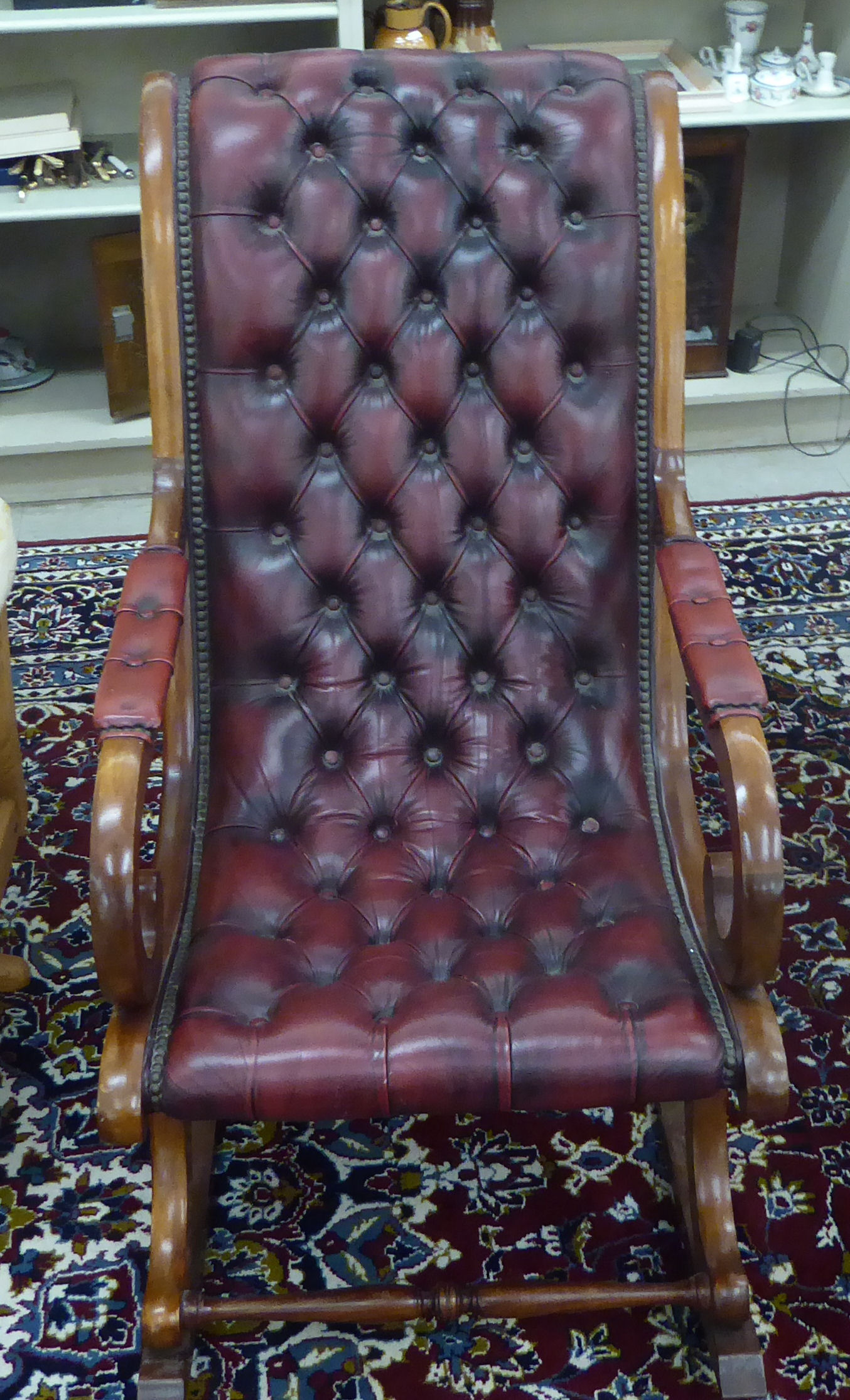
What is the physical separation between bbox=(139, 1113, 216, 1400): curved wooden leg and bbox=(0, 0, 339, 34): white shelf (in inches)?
77.9

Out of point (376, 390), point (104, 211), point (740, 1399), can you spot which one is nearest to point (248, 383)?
point (376, 390)

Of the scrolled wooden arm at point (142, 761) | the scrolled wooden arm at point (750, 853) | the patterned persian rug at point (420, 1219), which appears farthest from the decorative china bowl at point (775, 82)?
the scrolled wooden arm at point (750, 853)

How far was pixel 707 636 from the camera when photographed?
1.21 meters

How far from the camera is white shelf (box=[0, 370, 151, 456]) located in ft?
8.86

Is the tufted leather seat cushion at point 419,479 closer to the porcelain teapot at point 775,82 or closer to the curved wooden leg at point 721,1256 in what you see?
the curved wooden leg at point 721,1256

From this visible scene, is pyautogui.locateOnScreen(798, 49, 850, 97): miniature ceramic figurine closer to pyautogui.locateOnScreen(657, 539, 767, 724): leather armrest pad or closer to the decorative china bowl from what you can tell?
the decorative china bowl

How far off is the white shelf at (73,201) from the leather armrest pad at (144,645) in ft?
4.62

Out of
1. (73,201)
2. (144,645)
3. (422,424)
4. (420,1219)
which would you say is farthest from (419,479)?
(73,201)

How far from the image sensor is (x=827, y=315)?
2928 millimetres

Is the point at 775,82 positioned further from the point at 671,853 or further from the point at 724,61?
the point at 671,853

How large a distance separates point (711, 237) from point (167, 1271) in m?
2.23

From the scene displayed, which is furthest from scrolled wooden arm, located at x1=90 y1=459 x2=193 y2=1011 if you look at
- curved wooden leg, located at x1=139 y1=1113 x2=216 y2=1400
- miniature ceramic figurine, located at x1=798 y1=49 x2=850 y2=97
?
miniature ceramic figurine, located at x1=798 y1=49 x2=850 y2=97

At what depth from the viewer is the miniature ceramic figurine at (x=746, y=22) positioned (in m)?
2.71

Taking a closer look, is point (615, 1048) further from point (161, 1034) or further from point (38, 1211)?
point (38, 1211)
